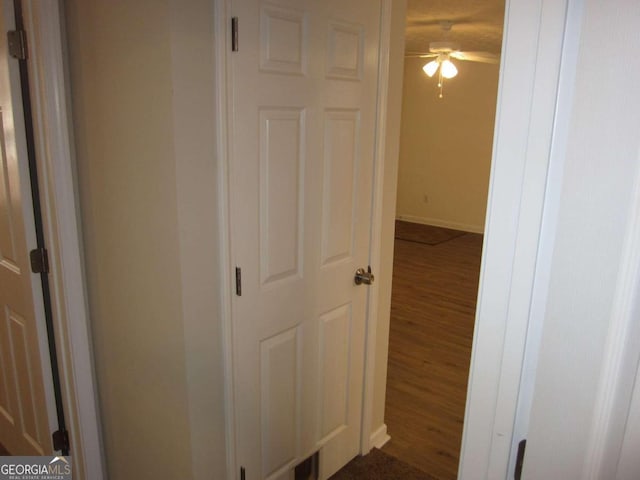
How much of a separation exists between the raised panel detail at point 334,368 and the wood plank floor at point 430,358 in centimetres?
49

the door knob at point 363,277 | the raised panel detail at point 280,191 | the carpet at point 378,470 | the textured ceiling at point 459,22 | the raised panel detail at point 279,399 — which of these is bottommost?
the carpet at point 378,470

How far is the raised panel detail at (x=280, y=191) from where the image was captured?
5.66 feet

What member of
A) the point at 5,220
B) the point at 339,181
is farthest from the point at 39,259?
the point at 339,181

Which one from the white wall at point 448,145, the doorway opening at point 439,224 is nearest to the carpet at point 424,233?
the doorway opening at point 439,224

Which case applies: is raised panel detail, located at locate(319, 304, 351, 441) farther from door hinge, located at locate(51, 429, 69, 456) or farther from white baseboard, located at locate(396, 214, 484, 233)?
white baseboard, located at locate(396, 214, 484, 233)

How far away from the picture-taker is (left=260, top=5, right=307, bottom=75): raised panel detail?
1629 mm

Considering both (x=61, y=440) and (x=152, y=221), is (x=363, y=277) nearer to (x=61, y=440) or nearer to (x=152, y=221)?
(x=152, y=221)

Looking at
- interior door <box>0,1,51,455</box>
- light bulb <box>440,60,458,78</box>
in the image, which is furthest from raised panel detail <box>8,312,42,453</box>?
light bulb <box>440,60,458,78</box>

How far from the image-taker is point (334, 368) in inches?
87.2

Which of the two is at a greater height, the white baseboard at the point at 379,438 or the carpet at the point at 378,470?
the white baseboard at the point at 379,438

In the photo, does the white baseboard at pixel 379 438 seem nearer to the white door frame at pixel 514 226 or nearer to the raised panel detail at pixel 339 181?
the raised panel detail at pixel 339 181

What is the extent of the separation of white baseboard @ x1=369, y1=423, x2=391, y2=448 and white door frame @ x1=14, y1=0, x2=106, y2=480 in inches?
49.6

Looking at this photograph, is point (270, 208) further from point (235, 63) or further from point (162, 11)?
point (162, 11)

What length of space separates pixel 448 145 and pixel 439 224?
1230 millimetres
